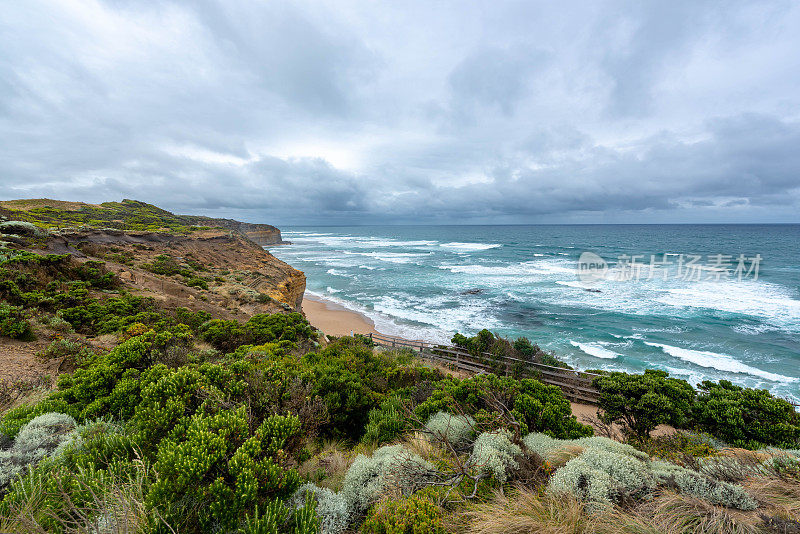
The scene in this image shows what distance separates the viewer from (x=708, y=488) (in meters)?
2.95

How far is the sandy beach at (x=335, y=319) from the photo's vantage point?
836 inches

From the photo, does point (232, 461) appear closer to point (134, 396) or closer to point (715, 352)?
point (134, 396)

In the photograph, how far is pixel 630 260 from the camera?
164 feet

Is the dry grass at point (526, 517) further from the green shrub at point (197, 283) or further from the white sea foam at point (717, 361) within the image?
the white sea foam at point (717, 361)

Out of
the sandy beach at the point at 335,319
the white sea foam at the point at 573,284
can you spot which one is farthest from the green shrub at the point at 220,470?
the white sea foam at the point at 573,284

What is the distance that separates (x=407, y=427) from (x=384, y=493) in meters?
1.92

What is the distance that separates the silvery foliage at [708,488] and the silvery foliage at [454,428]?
208 cm

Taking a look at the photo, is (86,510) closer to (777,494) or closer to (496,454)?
(496,454)

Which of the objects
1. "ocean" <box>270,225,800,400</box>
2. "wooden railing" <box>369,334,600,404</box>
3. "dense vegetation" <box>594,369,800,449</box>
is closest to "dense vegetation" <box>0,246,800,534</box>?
"dense vegetation" <box>594,369,800,449</box>

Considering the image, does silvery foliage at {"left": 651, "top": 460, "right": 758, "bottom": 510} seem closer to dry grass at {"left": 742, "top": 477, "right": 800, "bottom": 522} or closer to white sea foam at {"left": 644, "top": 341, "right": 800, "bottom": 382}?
dry grass at {"left": 742, "top": 477, "right": 800, "bottom": 522}

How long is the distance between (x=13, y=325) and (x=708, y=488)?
12.8 m

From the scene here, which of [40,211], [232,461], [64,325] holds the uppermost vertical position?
[40,211]

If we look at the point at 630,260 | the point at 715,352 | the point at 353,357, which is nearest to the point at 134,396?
the point at 353,357

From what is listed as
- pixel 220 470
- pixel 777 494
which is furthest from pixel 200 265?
pixel 777 494
